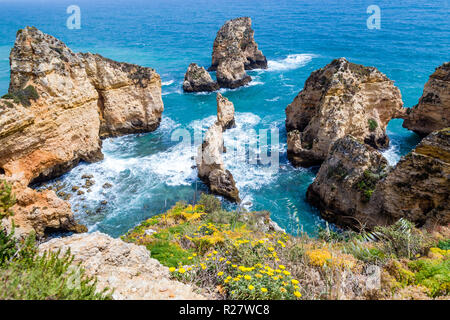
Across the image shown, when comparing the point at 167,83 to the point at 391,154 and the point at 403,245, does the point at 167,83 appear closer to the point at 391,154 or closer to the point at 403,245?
the point at 391,154

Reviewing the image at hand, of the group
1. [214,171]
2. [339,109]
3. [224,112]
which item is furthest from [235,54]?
[214,171]

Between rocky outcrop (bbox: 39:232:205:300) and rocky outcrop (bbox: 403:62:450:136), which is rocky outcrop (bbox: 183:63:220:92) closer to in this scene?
rocky outcrop (bbox: 403:62:450:136)

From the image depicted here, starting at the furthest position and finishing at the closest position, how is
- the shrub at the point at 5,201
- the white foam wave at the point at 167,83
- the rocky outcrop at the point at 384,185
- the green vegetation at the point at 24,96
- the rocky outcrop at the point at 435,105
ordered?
the white foam wave at the point at 167,83 → the rocky outcrop at the point at 435,105 → the green vegetation at the point at 24,96 → the rocky outcrop at the point at 384,185 → the shrub at the point at 5,201

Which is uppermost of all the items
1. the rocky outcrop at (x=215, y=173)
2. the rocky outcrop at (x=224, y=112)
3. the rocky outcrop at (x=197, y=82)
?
the rocky outcrop at (x=197, y=82)

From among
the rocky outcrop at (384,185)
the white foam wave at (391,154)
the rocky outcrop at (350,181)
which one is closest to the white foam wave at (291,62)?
the white foam wave at (391,154)

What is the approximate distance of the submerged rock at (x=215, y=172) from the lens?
23359 millimetres

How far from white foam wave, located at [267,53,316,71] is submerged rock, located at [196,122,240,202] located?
37.3 meters

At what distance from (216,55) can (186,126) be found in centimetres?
2425

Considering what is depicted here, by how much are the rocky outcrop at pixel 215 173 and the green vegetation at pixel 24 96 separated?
13.6 m

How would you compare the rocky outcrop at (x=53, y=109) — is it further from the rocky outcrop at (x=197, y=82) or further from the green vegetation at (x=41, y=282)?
the rocky outcrop at (x=197, y=82)

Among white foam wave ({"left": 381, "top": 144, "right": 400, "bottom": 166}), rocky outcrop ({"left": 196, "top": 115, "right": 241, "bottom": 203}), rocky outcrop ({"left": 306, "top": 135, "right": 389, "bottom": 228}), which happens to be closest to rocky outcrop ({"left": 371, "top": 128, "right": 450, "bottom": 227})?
rocky outcrop ({"left": 306, "top": 135, "right": 389, "bottom": 228})
